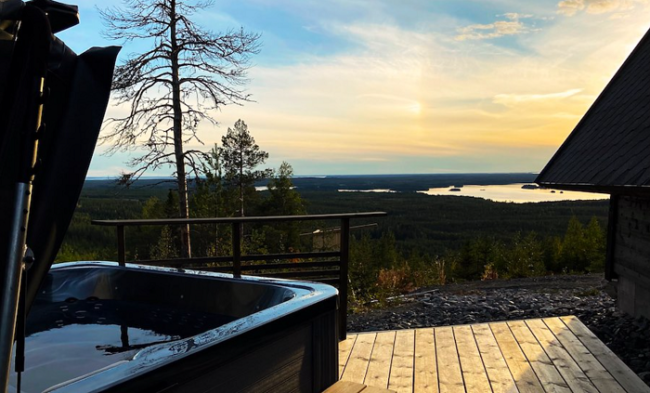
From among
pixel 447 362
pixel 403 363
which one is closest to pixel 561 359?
pixel 447 362

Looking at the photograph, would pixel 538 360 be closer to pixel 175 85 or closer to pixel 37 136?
pixel 37 136

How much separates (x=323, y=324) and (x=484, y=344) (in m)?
2.11

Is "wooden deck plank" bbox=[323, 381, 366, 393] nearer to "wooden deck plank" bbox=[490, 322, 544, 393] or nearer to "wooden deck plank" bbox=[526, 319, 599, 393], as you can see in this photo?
"wooden deck plank" bbox=[490, 322, 544, 393]

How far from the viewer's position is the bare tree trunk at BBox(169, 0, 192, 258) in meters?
11.1

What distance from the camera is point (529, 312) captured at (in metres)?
5.20

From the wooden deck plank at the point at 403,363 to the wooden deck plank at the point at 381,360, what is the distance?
1.3 inches

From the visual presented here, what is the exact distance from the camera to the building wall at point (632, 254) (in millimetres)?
4508

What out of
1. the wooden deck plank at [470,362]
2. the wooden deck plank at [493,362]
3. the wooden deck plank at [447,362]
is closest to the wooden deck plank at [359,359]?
the wooden deck plank at [447,362]

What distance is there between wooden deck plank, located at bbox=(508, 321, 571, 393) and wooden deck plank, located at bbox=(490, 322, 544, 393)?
3cm

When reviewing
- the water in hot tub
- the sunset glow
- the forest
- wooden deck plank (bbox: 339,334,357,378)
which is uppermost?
the sunset glow

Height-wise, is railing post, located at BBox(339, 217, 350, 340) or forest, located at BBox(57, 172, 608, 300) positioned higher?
railing post, located at BBox(339, 217, 350, 340)

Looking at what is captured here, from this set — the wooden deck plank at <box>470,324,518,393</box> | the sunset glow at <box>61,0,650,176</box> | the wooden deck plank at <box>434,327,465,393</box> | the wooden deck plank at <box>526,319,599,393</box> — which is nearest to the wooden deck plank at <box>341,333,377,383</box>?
the wooden deck plank at <box>434,327,465,393</box>

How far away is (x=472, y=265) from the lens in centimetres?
1323

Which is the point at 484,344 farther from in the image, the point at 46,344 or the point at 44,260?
the point at 44,260
